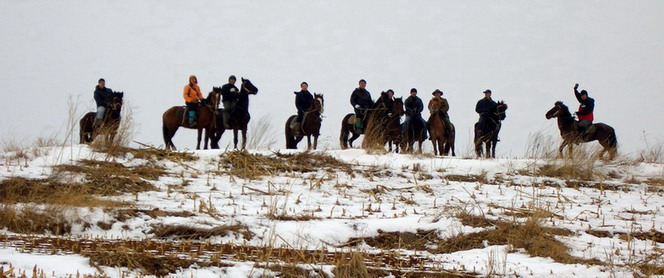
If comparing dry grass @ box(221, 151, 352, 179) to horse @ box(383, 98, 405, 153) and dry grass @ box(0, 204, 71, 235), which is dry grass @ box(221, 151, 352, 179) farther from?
horse @ box(383, 98, 405, 153)

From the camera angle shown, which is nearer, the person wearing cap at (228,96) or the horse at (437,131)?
the person wearing cap at (228,96)

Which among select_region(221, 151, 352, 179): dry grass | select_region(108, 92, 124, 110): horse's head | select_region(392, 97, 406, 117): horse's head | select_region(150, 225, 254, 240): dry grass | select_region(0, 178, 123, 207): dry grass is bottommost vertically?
select_region(150, 225, 254, 240): dry grass

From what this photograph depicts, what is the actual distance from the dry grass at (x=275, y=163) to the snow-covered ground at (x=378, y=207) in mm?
154

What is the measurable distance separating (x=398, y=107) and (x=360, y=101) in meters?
1.12

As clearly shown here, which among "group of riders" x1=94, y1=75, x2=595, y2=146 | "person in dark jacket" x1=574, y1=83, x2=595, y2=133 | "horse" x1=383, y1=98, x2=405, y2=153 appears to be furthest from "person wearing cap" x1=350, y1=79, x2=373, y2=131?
"person in dark jacket" x1=574, y1=83, x2=595, y2=133

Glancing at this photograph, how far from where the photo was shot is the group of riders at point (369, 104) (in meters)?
19.0

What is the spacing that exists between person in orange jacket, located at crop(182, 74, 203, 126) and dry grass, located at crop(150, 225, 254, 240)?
12016 mm

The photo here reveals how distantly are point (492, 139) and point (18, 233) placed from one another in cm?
1540

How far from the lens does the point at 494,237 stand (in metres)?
7.89

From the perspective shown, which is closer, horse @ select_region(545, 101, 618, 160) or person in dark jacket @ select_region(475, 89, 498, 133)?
horse @ select_region(545, 101, 618, 160)

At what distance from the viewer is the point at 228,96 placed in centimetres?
1975

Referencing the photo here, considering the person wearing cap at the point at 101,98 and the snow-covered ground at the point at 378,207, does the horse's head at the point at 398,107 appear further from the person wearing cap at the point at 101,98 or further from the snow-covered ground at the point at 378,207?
the person wearing cap at the point at 101,98

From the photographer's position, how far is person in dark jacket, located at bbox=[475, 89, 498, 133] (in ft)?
68.3

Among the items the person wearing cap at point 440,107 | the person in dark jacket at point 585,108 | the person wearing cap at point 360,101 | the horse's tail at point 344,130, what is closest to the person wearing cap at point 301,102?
the person wearing cap at point 360,101
